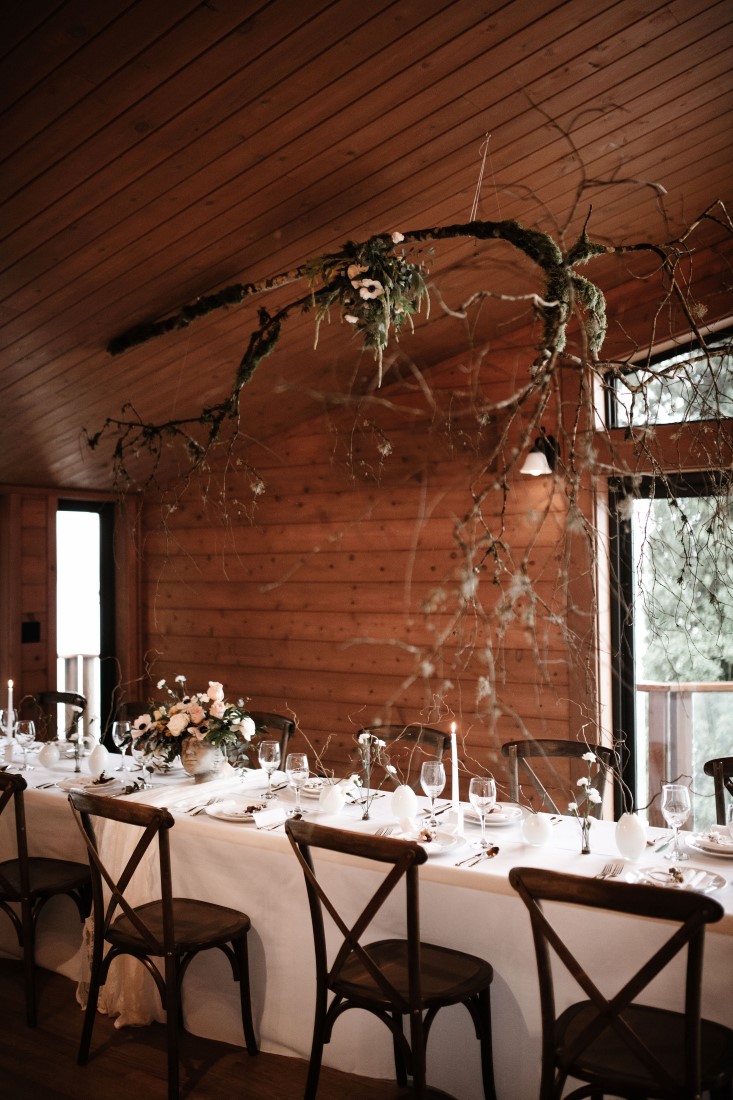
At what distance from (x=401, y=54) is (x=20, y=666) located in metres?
4.56

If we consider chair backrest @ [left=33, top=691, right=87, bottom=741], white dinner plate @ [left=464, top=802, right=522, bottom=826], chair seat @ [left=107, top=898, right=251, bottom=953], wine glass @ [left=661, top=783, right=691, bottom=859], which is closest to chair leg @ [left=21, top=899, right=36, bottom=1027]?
chair seat @ [left=107, top=898, right=251, bottom=953]

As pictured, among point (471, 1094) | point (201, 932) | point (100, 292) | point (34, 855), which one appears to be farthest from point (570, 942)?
point (100, 292)

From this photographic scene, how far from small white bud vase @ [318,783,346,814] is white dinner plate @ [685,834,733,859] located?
45.5 inches

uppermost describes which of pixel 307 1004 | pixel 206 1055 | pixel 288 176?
pixel 288 176

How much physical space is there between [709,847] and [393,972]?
1.00m

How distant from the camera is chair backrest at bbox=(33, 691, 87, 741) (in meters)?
4.67

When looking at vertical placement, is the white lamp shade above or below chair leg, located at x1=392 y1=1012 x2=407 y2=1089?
above

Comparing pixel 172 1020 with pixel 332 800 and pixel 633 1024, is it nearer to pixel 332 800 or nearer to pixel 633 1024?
pixel 332 800

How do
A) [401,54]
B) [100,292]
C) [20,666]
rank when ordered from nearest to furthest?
[401,54] → [100,292] → [20,666]

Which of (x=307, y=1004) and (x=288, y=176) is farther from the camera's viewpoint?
(x=288, y=176)

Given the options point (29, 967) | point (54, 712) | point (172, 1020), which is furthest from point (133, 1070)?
point (54, 712)

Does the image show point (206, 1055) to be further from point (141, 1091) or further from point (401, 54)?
point (401, 54)

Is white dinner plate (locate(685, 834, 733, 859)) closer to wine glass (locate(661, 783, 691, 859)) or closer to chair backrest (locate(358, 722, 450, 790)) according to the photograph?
wine glass (locate(661, 783, 691, 859))

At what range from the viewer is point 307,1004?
9.36 feet
